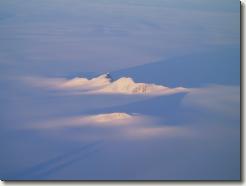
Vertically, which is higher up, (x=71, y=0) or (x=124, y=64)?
(x=71, y=0)

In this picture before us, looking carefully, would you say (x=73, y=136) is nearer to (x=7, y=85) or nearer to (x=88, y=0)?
(x=7, y=85)

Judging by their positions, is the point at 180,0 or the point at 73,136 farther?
the point at 180,0

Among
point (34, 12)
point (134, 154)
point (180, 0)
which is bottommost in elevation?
point (134, 154)

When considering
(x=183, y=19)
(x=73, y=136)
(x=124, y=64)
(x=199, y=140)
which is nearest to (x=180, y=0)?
(x=183, y=19)

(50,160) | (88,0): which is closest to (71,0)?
(88,0)

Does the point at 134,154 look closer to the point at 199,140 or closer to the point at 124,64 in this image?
the point at 199,140

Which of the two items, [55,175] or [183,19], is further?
[183,19]
